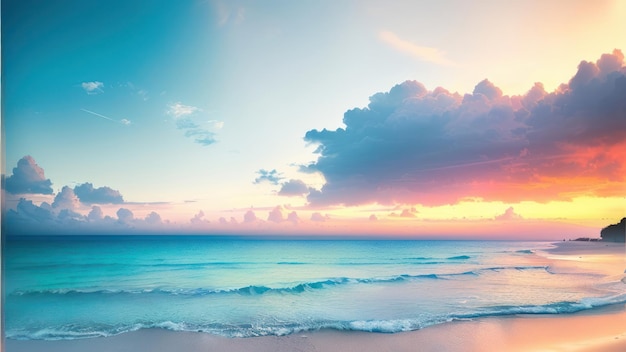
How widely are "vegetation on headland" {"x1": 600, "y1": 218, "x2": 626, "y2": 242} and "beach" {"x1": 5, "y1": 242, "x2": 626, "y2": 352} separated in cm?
128

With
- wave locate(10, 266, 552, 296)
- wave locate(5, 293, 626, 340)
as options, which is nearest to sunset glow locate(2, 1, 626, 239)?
wave locate(10, 266, 552, 296)

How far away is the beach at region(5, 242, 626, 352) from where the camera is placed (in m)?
2.56

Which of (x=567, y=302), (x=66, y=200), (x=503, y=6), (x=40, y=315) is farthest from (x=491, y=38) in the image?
(x=40, y=315)

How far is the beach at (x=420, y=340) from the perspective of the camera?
8.41 feet

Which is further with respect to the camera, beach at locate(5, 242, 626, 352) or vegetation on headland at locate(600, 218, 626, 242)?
vegetation on headland at locate(600, 218, 626, 242)

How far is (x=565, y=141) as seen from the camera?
3840 millimetres

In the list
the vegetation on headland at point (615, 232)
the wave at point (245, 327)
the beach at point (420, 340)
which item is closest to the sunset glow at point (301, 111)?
the vegetation on headland at point (615, 232)

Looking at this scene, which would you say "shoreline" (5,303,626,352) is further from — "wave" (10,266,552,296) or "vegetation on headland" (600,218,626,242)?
"vegetation on headland" (600,218,626,242)

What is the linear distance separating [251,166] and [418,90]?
69.7 inches

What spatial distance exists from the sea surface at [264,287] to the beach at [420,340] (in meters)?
0.11

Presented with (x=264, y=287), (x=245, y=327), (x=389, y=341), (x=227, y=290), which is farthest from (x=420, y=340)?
(x=227, y=290)

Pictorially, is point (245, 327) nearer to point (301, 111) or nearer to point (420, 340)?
point (420, 340)

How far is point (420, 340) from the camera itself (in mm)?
2668

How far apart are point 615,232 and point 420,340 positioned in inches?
117
